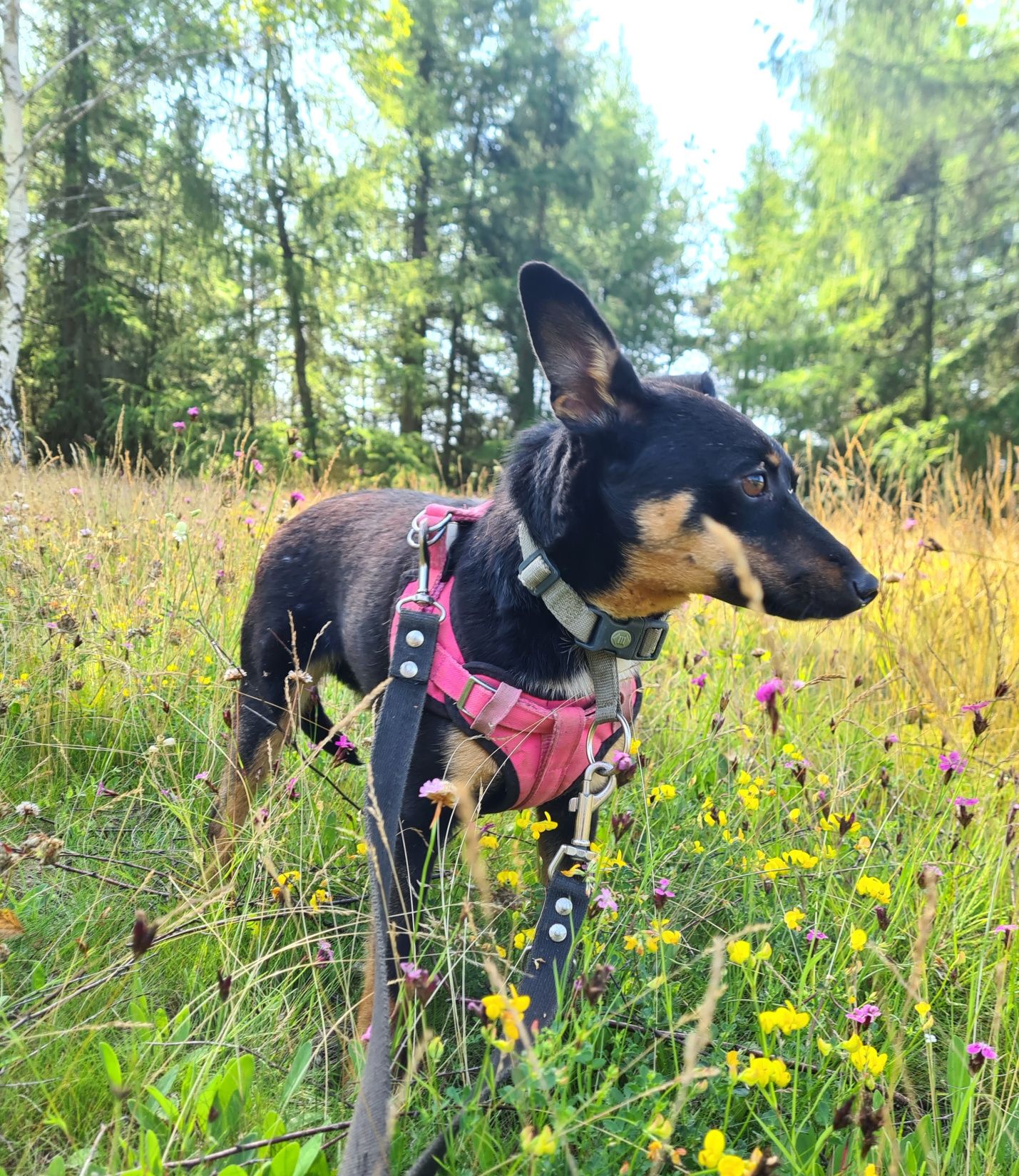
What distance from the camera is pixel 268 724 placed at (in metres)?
2.51

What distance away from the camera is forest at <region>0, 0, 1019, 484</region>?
11.3 m

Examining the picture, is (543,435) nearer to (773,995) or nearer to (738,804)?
(738,804)

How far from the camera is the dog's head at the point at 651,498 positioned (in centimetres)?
190

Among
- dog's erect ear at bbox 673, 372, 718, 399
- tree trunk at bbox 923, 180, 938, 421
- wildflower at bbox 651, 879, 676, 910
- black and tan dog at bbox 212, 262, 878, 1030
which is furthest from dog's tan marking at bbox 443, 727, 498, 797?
tree trunk at bbox 923, 180, 938, 421

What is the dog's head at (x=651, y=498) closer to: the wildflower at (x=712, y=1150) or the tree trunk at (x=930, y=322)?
the wildflower at (x=712, y=1150)

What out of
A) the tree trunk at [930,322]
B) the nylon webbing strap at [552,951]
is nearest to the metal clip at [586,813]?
the nylon webbing strap at [552,951]

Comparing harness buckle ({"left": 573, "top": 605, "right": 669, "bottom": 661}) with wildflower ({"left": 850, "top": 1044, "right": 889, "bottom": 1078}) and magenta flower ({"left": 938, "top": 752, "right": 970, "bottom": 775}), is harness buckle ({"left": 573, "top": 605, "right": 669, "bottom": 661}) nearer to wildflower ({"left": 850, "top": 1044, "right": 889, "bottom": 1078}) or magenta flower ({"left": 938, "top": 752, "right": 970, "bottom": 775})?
magenta flower ({"left": 938, "top": 752, "right": 970, "bottom": 775})

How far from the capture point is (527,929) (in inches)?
76.5

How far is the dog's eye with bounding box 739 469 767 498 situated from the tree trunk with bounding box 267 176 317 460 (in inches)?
526

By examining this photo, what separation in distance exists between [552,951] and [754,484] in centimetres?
132

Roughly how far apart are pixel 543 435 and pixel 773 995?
5.21 ft

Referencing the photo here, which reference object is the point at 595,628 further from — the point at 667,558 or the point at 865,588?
the point at 865,588

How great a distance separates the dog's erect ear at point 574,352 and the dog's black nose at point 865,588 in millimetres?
789

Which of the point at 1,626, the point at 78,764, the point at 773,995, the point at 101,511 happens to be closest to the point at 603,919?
the point at 773,995
